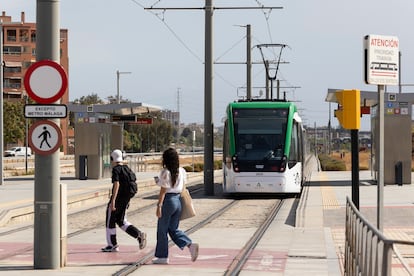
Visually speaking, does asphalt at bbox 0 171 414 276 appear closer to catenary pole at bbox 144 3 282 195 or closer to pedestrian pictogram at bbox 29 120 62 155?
pedestrian pictogram at bbox 29 120 62 155

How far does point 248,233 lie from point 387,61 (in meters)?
8.36

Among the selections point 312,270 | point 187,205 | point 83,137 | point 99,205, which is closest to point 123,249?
point 187,205

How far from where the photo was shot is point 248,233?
17438 mm

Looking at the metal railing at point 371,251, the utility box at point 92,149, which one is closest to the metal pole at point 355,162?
the metal railing at point 371,251

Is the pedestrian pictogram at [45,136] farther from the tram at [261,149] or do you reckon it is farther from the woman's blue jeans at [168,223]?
the tram at [261,149]

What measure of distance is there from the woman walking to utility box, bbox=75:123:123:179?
26.7 metres

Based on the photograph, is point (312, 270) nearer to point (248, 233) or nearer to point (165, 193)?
point (165, 193)

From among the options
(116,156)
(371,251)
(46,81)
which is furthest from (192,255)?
(371,251)

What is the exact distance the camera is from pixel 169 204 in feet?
40.4

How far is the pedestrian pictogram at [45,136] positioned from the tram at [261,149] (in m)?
16.4

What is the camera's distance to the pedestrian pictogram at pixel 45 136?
456 inches

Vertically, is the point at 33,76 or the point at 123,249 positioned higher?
the point at 33,76

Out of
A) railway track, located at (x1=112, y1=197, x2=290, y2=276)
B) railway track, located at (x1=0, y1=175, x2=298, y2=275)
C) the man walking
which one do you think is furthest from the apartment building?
the man walking

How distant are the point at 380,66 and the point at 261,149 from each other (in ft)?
60.5
